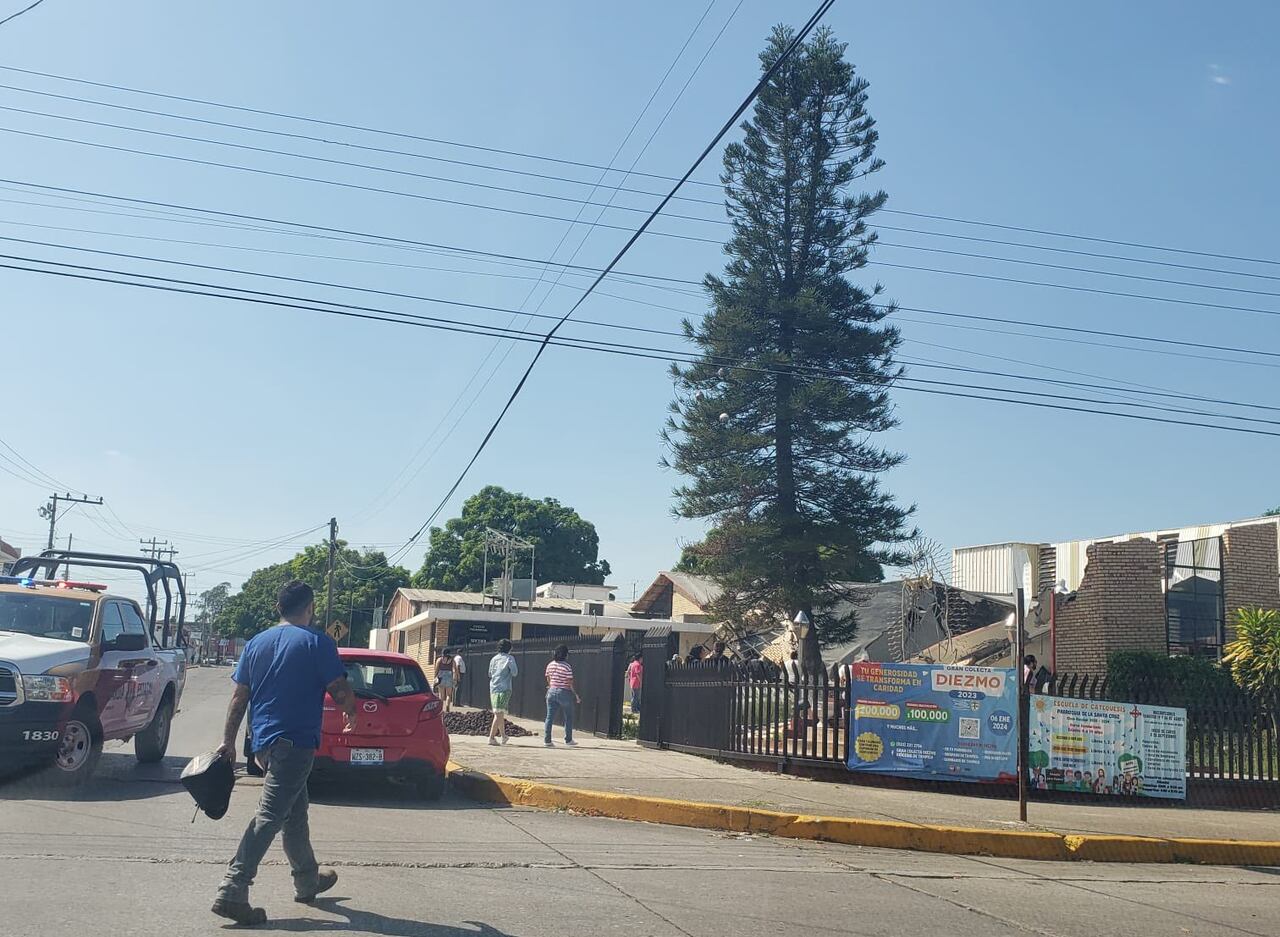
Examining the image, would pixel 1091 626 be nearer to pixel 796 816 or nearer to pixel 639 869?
pixel 796 816

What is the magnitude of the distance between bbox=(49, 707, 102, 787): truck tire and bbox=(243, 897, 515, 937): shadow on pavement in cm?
559

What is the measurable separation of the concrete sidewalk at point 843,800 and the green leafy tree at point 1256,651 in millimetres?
5522

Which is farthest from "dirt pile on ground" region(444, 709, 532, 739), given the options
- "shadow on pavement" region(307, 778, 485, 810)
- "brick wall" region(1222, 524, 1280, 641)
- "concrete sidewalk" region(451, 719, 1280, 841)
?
"brick wall" region(1222, 524, 1280, 641)

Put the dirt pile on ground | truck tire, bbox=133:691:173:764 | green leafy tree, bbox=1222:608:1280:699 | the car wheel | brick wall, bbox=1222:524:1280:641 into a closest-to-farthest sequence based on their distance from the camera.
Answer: the car wheel
truck tire, bbox=133:691:173:764
green leafy tree, bbox=1222:608:1280:699
the dirt pile on ground
brick wall, bbox=1222:524:1280:641

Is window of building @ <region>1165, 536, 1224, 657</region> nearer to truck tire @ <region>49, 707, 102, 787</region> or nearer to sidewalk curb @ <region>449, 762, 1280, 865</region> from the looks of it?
sidewalk curb @ <region>449, 762, 1280, 865</region>

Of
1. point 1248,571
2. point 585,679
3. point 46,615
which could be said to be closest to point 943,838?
point 46,615

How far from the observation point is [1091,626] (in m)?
25.0

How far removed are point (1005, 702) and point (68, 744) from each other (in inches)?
375

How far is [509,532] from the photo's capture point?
A: 80.8 m

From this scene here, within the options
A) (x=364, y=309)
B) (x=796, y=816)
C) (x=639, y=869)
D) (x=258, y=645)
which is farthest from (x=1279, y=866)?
(x=364, y=309)

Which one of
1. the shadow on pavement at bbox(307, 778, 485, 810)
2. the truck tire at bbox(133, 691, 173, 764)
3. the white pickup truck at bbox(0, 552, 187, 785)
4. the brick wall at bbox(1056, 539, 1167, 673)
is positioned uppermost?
the brick wall at bbox(1056, 539, 1167, 673)

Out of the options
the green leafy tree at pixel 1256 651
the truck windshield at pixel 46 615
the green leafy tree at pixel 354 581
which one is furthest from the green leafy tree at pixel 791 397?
the green leafy tree at pixel 354 581

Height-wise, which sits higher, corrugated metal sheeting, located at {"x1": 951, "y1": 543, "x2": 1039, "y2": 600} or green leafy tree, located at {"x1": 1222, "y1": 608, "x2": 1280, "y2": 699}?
corrugated metal sheeting, located at {"x1": 951, "y1": 543, "x2": 1039, "y2": 600}

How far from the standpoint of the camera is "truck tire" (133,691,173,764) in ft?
42.5
